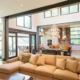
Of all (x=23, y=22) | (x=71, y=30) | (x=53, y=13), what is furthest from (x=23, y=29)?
(x=71, y=30)

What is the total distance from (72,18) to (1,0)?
7000 millimetres

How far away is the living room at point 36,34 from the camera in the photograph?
13.9 feet

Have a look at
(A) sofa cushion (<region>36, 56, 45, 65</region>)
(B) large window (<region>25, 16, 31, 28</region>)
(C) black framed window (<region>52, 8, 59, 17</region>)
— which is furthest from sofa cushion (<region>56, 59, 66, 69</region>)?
(C) black framed window (<region>52, 8, 59, 17</region>)

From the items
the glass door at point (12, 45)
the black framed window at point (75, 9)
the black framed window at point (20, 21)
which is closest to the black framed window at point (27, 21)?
the black framed window at point (20, 21)

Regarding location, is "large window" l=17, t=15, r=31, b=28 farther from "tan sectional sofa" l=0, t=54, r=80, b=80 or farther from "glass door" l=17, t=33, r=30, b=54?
"tan sectional sofa" l=0, t=54, r=80, b=80

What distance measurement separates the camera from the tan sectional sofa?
3.24 meters

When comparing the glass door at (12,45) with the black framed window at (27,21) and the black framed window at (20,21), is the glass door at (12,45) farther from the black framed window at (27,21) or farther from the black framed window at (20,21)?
the black framed window at (27,21)

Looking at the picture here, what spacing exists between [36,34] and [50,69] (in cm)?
785

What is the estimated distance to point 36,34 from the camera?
11.2m

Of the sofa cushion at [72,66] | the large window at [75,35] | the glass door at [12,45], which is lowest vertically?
the sofa cushion at [72,66]

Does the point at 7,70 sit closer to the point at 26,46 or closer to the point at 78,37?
the point at 26,46

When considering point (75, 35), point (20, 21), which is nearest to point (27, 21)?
point (20, 21)

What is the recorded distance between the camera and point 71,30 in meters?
13.8

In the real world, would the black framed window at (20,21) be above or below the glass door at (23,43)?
above
